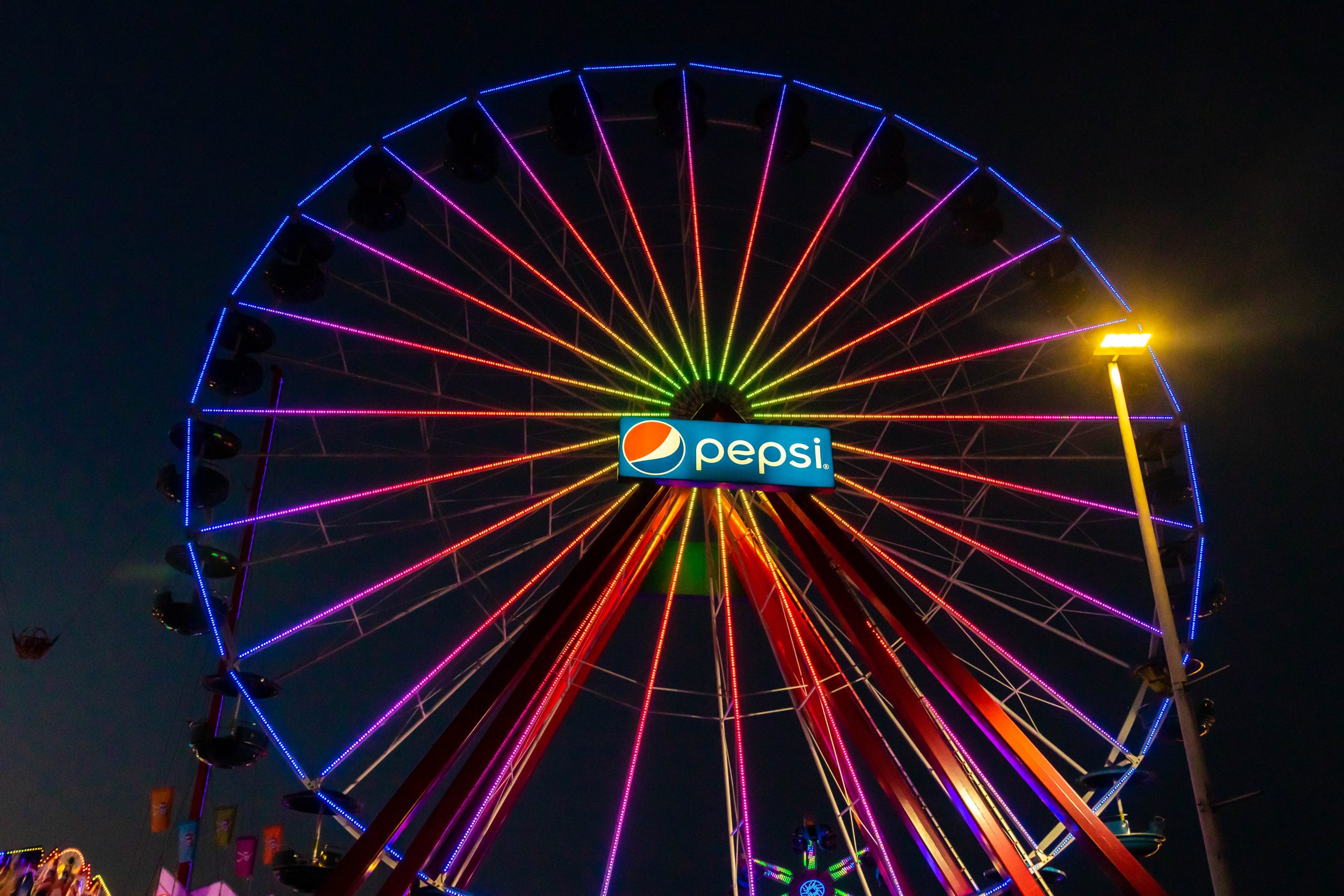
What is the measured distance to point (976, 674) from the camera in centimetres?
2039

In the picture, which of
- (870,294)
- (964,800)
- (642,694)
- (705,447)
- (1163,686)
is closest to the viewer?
(964,800)

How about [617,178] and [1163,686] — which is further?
[617,178]

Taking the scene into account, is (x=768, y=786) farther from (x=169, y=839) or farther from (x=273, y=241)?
(x=273, y=241)

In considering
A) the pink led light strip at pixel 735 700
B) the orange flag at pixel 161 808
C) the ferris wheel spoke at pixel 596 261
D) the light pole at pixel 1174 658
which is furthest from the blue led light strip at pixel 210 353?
the light pole at pixel 1174 658

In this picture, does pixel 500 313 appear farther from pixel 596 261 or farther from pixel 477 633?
pixel 477 633

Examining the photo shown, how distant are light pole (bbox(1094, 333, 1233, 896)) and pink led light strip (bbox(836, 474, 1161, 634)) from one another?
3202 mm

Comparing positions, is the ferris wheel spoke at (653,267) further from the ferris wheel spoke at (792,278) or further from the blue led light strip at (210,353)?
the blue led light strip at (210,353)

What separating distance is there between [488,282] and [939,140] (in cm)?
690

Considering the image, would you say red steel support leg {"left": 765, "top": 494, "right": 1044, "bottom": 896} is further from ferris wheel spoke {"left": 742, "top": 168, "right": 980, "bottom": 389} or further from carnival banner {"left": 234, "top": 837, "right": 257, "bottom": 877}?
carnival banner {"left": 234, "top": 837, "right": 257, "bottom": 877}

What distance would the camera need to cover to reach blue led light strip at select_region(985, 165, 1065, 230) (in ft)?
46.6

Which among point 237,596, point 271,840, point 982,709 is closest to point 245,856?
point 271,840

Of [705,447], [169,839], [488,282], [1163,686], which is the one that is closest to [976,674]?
[1163,686]

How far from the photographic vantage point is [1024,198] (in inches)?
558

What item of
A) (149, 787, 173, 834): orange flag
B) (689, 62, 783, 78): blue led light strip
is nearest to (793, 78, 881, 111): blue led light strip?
(689, 62, 783, 78): blue led light strip
